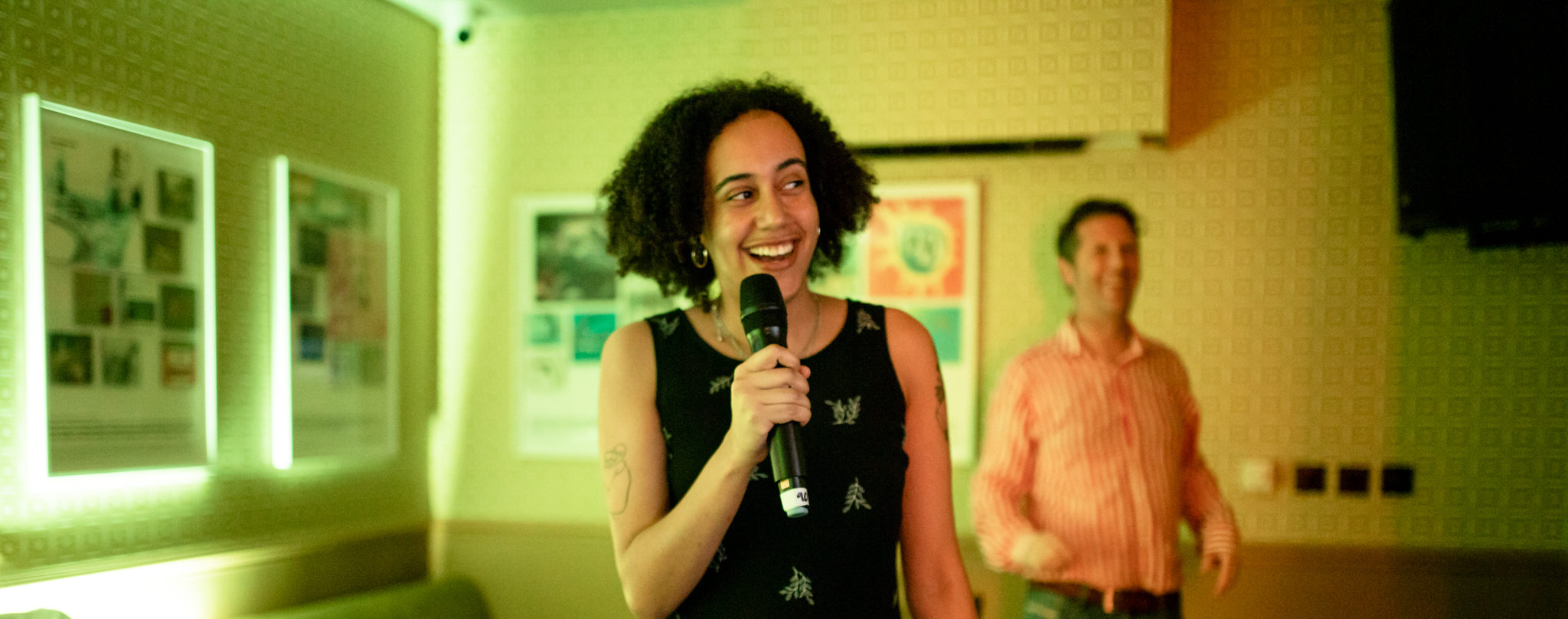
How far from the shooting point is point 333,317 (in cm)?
304

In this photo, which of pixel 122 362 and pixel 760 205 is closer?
pixel 760 205

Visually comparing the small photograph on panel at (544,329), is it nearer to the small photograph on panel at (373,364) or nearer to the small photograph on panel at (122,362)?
the small photograph on panel at (373,364)

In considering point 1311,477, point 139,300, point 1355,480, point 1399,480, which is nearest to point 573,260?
point 139,300

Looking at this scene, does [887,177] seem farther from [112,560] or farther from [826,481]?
[112,560]

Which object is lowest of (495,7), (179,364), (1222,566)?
(1222,566)

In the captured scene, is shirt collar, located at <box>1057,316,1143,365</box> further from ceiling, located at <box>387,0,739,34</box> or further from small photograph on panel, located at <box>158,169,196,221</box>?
small photograph on panel, located at <box>158,169,196,221</box>

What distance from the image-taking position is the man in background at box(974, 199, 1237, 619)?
2.43 m

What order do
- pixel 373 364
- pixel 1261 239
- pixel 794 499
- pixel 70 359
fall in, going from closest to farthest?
pixel 794 499 → pixel 70 359 → pixel 1261 239 → pixel 373 364

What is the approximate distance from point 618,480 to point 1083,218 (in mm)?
2098

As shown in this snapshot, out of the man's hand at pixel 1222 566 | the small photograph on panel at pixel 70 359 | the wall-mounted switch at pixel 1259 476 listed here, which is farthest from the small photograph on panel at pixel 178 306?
the wall-mounted switch at pixel 1259 476

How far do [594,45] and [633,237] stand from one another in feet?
7.55

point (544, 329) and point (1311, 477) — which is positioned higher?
point (544, 329)

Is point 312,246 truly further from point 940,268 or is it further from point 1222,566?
point 1222,566

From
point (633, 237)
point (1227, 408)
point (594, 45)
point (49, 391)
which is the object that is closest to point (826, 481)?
point (633, 237)
